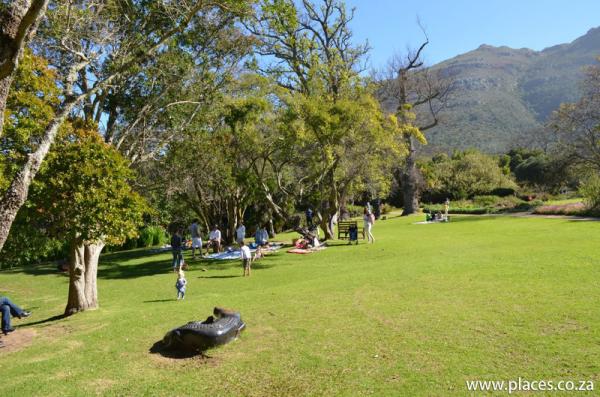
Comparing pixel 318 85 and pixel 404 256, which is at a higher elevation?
pixel 318 85

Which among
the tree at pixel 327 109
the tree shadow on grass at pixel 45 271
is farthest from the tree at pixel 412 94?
the tree shadow on grass at pixel 45 271

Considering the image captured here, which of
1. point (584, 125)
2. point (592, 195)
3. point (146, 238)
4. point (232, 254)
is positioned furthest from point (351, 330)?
point (584, 125)

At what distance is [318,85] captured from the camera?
2125cm

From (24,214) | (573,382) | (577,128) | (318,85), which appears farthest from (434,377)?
(577,128)

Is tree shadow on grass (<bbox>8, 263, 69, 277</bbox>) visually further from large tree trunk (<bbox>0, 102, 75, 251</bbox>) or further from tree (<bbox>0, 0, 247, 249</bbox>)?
large tree trunk (<bbox>0, 102, 75, 251</bbox>)

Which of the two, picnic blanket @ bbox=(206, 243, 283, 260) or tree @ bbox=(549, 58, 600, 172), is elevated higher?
tree @ bbox=(549, 58, 600, 172)

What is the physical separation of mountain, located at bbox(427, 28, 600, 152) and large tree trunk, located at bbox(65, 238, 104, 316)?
34370 mm

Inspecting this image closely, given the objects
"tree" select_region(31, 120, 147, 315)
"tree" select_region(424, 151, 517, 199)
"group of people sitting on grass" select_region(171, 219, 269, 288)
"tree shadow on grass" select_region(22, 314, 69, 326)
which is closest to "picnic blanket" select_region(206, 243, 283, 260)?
"group of people sitting on grass" select_region(171, 219, 269, 288)

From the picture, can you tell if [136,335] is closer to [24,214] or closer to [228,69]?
[24,214]

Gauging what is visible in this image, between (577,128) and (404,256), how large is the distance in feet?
83.6

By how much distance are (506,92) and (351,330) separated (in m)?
138

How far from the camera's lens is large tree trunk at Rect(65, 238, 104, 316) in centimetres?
1216

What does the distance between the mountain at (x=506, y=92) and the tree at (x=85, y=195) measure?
1357 inches

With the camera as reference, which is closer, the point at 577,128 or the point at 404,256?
the point at 404,256
